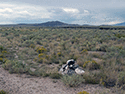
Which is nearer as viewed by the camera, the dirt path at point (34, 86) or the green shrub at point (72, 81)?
the dirt path at point (34, 86)

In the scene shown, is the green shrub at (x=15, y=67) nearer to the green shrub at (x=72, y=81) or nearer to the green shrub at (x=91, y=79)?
the green shrub at (x=72, y=81)

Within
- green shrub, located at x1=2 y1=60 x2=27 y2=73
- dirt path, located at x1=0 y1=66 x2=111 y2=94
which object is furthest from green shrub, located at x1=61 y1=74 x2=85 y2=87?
green shrub, located at x1=2 y1=60 x2=27 y2=73

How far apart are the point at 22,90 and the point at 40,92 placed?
0.86 meters

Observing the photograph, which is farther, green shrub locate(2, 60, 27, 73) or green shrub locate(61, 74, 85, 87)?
green shrub locate(2, 60, 27, 73)

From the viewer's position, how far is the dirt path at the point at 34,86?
17.3 feet

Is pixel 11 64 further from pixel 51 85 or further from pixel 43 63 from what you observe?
pixel 51 85

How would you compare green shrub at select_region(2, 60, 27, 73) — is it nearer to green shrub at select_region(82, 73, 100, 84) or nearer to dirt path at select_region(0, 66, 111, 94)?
dirt path at select_region(0, 66, 111, 94)

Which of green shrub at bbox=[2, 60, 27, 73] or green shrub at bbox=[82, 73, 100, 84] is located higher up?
green shrub at bbox=[2, 60, 27, 73]

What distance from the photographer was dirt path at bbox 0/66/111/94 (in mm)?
5258

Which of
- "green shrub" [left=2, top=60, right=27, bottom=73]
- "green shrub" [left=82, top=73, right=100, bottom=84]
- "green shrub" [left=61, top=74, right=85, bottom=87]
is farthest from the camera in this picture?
"green shrub" [left=2, top=60, right=27, bottom=73]

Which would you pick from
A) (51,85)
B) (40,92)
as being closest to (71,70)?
(51,85)

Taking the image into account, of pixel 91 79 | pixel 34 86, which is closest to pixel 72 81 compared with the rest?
pixel 91 79

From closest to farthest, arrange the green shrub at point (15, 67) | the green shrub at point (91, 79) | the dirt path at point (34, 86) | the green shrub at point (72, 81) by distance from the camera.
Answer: the dirt path at point (34, 86) → the green shrub at point (72, 81) → the green shrub at point (91, 79) → the green shrub at point (15, 67)

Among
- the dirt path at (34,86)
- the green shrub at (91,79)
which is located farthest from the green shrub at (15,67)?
the green shrub at (91,79)
